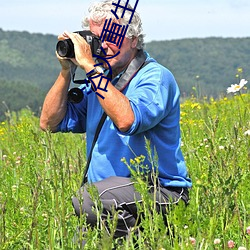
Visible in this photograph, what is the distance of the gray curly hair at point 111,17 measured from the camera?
139 inches

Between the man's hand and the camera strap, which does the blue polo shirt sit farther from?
the man's hand

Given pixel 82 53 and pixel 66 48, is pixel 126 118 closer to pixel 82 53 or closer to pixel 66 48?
pixel 82 53

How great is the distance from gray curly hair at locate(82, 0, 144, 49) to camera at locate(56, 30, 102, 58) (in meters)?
0.11

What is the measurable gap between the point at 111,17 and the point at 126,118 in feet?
2.11

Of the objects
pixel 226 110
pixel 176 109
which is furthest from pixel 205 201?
pixel 226 110

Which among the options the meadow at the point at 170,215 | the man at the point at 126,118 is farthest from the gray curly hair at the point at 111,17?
the meadow at the point at 170,215

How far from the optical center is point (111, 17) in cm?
354

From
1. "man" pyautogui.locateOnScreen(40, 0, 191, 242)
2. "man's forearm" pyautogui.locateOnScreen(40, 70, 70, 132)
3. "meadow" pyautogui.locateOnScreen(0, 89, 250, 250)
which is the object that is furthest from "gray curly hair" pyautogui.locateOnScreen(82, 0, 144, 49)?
"meadow" pyautogui.locateOnScreen(0, 89, 250, 250)

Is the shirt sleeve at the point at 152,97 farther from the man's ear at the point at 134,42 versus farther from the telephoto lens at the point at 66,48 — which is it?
the telephoto lens at the point at 66,48

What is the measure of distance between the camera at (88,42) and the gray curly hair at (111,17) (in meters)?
0.11

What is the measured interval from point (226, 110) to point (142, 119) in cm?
484

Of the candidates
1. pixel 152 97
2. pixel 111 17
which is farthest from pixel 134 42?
pixel 152 97

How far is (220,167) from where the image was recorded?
270cm

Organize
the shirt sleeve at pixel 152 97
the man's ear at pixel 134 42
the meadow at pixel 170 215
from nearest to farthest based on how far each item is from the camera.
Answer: the meadow at pixel 170 215
the shirt sleeve at pixel 152 97
the man's ear at pixel 134 42
